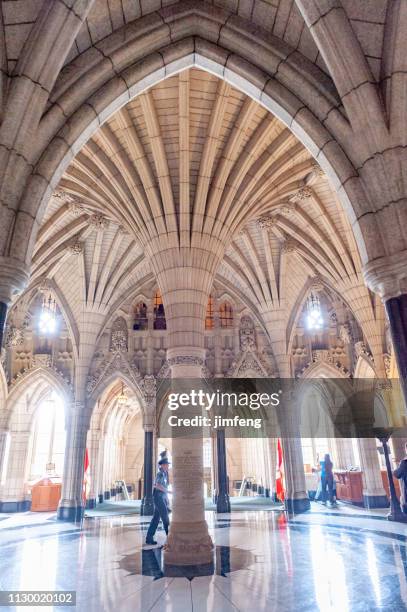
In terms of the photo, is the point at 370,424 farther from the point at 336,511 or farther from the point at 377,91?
the point at 377,91

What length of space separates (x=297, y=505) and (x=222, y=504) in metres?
3.06

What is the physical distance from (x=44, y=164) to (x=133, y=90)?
2.17m

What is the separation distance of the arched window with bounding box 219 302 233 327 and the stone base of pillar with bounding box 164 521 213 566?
40.9 ft

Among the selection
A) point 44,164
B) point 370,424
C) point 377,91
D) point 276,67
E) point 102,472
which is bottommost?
point 102,472

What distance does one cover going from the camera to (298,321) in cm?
1941

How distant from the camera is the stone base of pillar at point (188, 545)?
7.65 meters

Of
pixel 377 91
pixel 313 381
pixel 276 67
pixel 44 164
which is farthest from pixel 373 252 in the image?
pixel 313 381

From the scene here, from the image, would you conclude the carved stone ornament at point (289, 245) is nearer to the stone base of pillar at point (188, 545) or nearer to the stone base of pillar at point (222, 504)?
the stone base of pillar at point (222, 504)

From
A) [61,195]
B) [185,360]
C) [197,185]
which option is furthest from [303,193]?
[61,195]

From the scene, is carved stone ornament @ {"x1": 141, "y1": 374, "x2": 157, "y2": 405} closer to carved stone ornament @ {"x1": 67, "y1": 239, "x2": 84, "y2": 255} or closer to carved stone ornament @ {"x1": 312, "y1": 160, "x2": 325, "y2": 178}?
carved stone ornament @ {"x1": 67, "y1": 239, "x2": 84, "y2": 255}

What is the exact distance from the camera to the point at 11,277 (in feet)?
15.5

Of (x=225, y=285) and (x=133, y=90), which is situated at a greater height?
(x=225, y=285)

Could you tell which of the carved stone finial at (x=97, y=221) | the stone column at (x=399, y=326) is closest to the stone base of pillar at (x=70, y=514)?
the carved stone finial at (x=97, y=221)

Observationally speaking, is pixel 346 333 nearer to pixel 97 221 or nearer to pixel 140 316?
pixel 140 316
